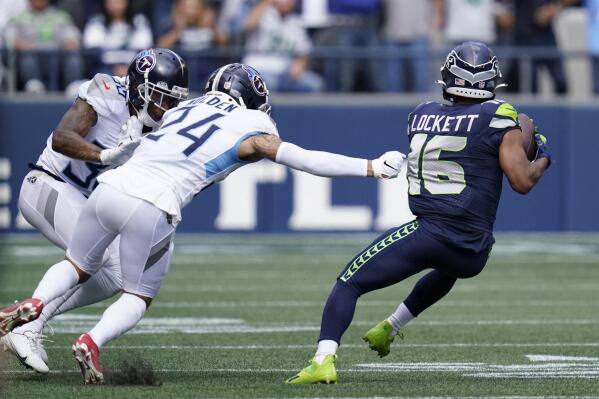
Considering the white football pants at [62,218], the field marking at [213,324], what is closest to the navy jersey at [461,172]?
the white football pants at [62,218]

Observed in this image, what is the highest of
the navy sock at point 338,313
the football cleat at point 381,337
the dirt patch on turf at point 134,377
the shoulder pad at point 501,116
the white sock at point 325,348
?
the shoulder pad at point 501,116

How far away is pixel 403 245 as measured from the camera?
6227 mm

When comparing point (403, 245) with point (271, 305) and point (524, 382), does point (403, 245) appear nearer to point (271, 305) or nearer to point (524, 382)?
point (524, 382)

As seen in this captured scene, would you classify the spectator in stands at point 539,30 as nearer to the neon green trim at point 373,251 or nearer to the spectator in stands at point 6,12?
the spectator in stands at point 6,12

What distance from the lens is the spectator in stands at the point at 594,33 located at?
50.8 ft

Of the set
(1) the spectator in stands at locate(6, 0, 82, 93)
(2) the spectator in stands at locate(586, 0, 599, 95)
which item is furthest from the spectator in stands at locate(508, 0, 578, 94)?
(1) the spectator in stands at locate(6, 0, 82, 93)

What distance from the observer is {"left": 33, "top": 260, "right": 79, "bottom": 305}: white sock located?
20.3 feet

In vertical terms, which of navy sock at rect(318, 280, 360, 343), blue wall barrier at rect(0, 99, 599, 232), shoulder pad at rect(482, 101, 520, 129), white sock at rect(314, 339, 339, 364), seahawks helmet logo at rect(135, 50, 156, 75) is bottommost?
blue wall barrier at rect(0, 99, 599, 232)

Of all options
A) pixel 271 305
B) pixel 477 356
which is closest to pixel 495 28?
pixel 271 305

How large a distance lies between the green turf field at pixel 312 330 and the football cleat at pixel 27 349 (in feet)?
0.27

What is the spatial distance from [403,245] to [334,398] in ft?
3.00

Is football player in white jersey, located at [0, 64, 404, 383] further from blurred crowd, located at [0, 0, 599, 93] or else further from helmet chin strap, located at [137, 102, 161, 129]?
blurred crowd, located at [0, 0, 599, 93]

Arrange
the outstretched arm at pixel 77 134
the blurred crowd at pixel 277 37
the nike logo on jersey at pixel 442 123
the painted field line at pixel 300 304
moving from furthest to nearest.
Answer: the blurred crowd at pixel 277 37 → the painted field line at pixel 300 304 → the outstretched arm at pixel 77 134 → the nike logo on jersey at pixel 442 123

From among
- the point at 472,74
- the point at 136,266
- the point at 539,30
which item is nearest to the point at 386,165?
the point at 472,74
